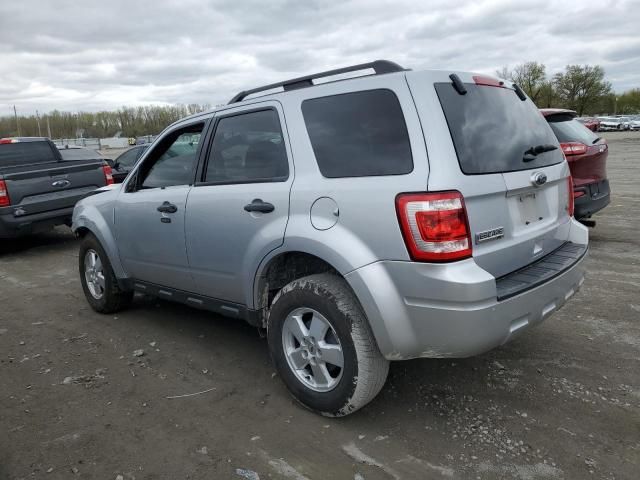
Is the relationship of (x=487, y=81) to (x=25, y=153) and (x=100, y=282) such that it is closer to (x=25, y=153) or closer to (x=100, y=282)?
(x=100, y=282)

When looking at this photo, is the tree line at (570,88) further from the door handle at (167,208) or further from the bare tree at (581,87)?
the door handle at (167,208)

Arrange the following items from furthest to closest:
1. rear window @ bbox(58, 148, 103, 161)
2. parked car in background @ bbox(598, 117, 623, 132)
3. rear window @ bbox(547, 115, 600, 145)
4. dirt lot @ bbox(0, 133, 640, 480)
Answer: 1. parked car in background @ bbox(598, 117, 623, 132)
2. rear window @ bbox(58, 148, 103, 161)
3. rear window @ bbox(547, 115, 600, 145)
4. dirt lot @ bbox(0, 133, 640, 480)

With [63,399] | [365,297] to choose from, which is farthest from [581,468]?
[63,399]

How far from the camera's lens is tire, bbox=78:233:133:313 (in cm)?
486

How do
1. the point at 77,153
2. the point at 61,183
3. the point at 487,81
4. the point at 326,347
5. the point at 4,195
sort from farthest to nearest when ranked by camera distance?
the point at 77,153
the point at 61,183
the point at 4,195
the point at 487,81
the point at 326,347

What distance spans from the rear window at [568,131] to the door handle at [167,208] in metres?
4.60

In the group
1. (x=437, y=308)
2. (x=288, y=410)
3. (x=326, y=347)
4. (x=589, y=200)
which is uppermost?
(x=589, y=200)

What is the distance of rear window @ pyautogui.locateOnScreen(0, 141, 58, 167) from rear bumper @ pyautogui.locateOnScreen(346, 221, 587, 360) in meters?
8.51

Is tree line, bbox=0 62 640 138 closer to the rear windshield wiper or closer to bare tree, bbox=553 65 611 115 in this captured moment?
bare tree, bbox=553 65 611 115

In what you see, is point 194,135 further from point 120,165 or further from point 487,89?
point 120,165

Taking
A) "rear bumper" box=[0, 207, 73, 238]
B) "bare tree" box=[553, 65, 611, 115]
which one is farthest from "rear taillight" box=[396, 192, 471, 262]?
"bare tree" box=[553, 65, 611, 115]

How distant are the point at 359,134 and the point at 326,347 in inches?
47.0

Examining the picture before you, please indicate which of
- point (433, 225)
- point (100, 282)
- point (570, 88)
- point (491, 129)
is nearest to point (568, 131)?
point (491, 129)

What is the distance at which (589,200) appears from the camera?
20.3 ft
